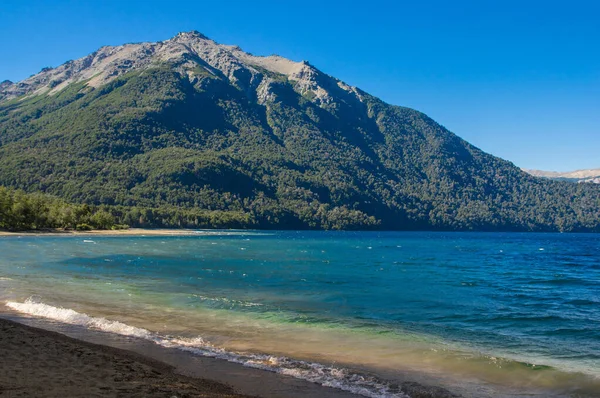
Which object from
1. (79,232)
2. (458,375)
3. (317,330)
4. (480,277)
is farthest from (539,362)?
(79,232)

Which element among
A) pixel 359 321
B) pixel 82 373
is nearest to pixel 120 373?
pixel 82 373

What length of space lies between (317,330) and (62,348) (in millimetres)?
10312

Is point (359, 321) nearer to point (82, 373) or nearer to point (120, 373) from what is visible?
point (120, 373)

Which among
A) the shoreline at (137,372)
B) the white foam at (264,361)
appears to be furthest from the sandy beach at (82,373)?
the white foam at (264,361)

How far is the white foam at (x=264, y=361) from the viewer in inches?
502

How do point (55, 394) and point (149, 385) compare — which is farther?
point (149, 385)

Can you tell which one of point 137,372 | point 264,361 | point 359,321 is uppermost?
point 137,372

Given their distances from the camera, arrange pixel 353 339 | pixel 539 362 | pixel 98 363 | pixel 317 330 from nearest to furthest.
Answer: pixel 98 363, pixel 539 362, pixel 353 339, pixel 317 330

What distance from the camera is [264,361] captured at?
14.9 m

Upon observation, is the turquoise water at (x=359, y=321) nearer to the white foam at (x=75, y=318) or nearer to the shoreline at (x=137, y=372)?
the white foam at (x=75, y=318)

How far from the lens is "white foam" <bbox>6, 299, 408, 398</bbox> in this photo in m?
12.8

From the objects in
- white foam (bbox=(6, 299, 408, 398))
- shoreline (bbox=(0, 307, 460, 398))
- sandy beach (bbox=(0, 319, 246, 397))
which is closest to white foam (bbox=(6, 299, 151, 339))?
white foam (bbox=(6, 299, 408, 398))

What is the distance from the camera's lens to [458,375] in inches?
574

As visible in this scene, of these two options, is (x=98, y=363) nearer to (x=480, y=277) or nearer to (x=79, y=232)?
(x=480, y=277)
